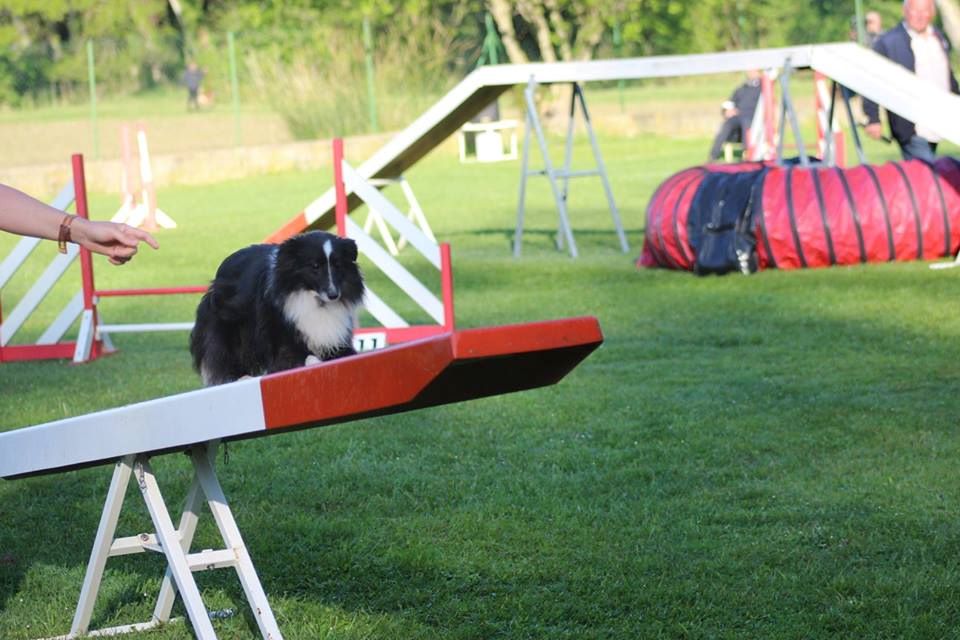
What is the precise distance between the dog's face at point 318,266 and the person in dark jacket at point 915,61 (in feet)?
24.5

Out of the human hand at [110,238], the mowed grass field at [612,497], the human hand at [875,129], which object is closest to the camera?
the human hand at [110,238]

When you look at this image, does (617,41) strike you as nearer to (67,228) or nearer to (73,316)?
(73,316)

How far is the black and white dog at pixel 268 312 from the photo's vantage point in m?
5.25

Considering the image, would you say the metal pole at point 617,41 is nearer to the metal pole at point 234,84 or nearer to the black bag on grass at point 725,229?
the metal pole at point 234,84

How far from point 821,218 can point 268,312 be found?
6.87 m

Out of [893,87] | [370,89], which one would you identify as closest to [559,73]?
[893,87]

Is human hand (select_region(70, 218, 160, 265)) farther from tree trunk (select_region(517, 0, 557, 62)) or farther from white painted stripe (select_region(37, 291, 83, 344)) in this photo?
tree trunk (select_region(517, 0, 557, 62))

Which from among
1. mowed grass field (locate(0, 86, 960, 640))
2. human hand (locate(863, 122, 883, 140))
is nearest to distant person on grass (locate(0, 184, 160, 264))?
mowed grass field (locate(0, 86, 960, 640))

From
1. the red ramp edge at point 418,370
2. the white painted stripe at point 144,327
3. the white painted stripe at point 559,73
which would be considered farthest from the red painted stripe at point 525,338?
the white painted stripe at point 559,73

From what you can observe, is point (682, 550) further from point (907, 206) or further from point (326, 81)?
point (326, 81)

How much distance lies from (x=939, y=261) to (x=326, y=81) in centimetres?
2015

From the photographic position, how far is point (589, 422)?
6.73 m

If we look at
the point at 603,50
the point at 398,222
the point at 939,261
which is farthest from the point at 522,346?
the point at 603,50

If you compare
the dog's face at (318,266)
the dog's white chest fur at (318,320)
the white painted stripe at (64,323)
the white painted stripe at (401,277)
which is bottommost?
the white painted stripe at (64,323)
